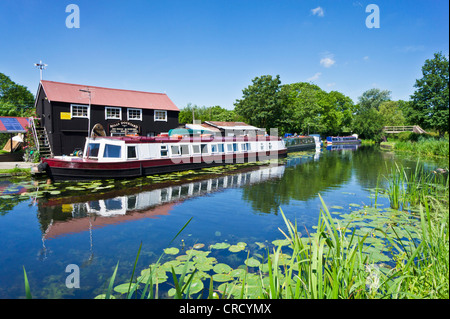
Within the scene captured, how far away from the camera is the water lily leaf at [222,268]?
18.1ft

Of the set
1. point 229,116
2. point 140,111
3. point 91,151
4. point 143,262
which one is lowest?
point 143,262

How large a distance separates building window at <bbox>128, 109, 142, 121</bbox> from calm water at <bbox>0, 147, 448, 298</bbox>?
1250 cm

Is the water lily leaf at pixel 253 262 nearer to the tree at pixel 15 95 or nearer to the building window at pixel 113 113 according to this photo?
the building window at pixel 113 113

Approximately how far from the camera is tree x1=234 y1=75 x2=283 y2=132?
45.0 metres

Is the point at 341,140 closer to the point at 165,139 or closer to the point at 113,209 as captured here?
the point at 165,139

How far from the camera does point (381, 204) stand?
10.6 meters

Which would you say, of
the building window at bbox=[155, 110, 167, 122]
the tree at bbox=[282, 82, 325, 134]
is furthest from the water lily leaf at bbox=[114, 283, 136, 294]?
the tree at bbox=[282, 82, 325, 134]

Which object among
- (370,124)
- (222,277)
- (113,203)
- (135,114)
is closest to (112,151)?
(113,203)

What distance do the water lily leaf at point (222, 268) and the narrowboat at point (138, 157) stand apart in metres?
11.3

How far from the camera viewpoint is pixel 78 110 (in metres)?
22.7
